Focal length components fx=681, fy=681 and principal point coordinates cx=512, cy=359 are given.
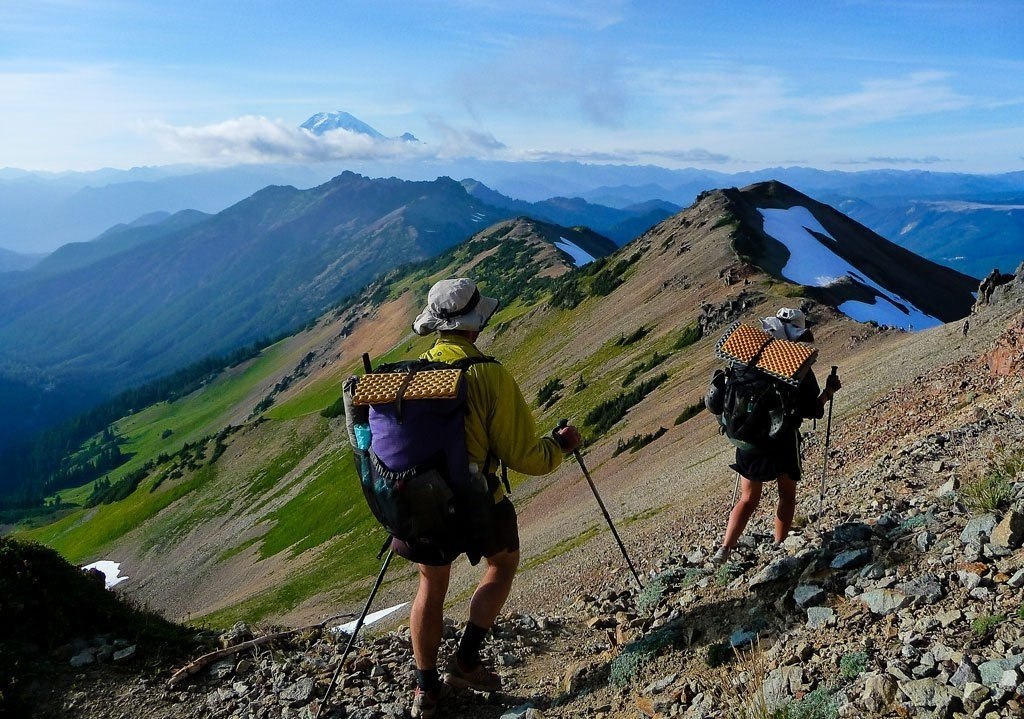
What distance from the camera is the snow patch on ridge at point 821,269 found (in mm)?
39500

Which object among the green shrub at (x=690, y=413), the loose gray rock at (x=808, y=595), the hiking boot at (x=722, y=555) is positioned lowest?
the green shrub at (x=690, y=413)

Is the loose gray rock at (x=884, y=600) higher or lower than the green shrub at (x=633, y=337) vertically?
higher

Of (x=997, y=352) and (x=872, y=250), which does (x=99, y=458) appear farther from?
(x=997, y=352)

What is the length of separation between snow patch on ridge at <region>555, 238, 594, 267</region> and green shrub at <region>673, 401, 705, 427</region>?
343 feet

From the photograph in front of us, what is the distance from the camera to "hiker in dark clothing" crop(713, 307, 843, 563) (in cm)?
715

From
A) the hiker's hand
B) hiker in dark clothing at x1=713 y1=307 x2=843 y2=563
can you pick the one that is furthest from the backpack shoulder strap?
hiker in dark clothing at x1=713 y1=307 x2=843 y2=563

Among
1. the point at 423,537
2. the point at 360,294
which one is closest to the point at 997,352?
the point at 423,537

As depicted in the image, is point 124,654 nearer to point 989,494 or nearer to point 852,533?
point 852,533

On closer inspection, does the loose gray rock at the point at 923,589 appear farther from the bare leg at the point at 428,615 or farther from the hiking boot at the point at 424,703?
the hiking boot at the point at 424,703

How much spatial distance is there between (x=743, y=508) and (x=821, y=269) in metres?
48.2

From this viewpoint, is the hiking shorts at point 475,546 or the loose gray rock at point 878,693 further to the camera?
the hiking shorts at point 475,546

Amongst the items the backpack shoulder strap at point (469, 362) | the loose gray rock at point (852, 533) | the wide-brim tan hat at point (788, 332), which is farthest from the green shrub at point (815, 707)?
the wide-brim tan hat at point (788, 332)

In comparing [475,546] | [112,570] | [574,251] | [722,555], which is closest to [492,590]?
[475,546]

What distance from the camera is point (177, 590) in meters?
60.1
